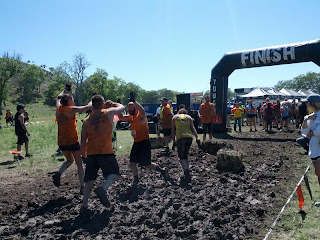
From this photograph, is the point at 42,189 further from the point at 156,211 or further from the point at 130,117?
the point at 156,211

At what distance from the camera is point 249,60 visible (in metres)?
14.6

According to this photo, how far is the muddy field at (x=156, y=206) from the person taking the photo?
4.41 m

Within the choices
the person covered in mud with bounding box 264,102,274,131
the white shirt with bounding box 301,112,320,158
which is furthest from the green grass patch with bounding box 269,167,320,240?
the person covered in mud with bounding box 264,102,274,131

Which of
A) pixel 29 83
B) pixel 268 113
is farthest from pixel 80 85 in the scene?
pixel 268 113

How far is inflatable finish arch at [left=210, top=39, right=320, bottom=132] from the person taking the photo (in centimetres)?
1293

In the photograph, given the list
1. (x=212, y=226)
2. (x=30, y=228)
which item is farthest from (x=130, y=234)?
(x=30, y=228)

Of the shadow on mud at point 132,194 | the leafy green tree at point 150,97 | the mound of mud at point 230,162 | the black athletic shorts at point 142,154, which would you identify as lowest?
the shadow on mud at point 132,194

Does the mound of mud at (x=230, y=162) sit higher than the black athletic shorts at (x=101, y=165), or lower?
lower

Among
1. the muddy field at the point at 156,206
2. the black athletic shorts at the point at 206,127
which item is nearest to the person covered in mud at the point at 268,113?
the black athletic shorts at the point at 206,127

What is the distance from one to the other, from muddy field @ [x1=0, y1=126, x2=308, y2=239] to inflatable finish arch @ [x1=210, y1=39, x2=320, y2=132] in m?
6.66

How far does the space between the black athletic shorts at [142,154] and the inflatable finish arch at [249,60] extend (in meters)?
9.33

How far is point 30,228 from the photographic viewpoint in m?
4.64

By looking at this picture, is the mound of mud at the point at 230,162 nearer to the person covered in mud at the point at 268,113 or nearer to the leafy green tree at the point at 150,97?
the person covered in mud at the point at 268,113

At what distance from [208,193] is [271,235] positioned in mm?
1885
